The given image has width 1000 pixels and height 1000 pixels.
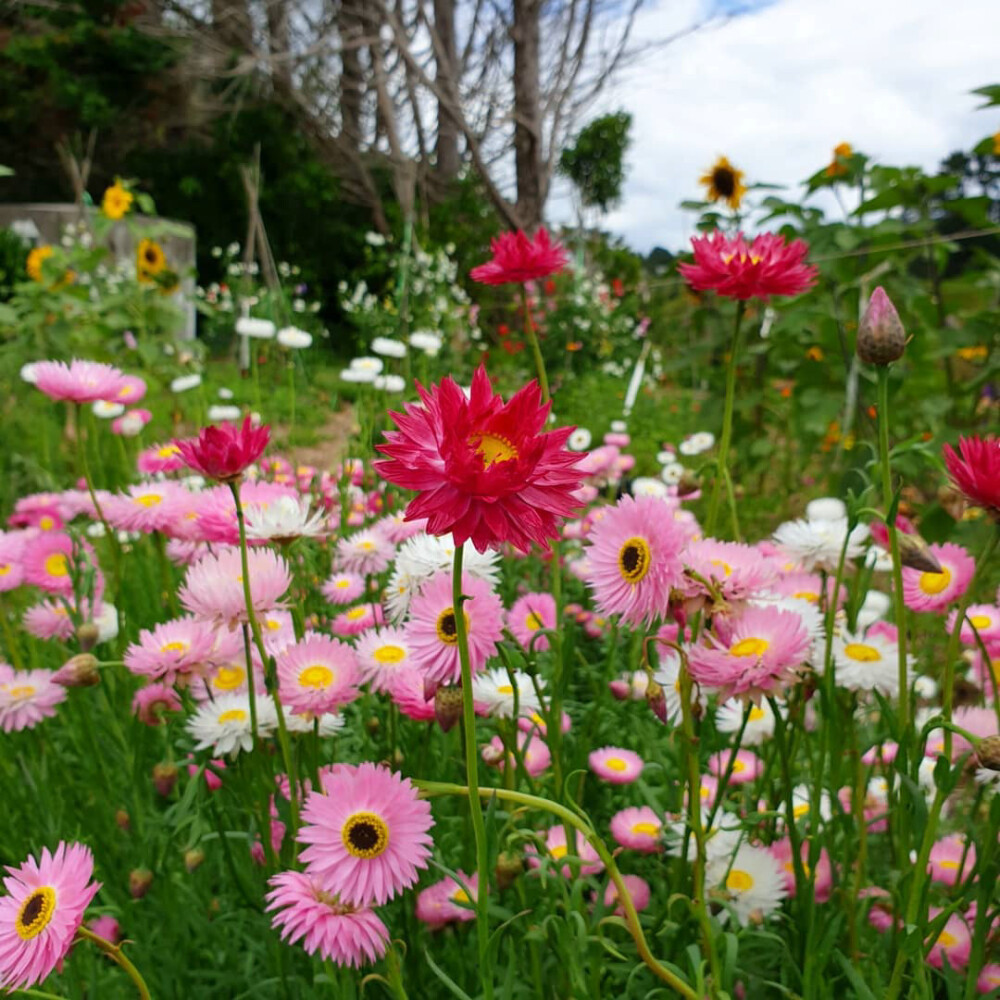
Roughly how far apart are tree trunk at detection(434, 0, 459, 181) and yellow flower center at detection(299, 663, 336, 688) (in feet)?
22.3

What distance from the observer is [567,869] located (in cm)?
102

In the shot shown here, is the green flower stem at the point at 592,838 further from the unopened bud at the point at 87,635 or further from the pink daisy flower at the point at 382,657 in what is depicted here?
the unopened bud at the point at 87,635

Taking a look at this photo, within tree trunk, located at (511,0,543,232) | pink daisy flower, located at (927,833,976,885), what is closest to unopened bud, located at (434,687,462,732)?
pink daisy flower, located at (927,833,976,885)

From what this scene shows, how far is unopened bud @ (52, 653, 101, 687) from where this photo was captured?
2.95 feet

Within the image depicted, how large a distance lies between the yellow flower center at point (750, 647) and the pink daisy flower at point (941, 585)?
0.36m

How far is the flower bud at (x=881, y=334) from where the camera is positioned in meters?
0.71

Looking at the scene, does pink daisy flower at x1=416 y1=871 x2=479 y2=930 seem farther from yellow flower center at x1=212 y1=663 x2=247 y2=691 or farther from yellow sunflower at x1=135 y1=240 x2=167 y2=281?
yellow sunflower at x1=135 y1=240 x2=167 y2=281

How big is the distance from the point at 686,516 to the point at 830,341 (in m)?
1.33

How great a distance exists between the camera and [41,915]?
63 cm

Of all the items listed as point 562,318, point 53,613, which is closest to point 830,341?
point 53,613

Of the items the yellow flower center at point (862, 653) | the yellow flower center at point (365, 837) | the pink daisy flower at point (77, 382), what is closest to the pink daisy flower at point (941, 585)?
the yellow flower center at point (862, 653)

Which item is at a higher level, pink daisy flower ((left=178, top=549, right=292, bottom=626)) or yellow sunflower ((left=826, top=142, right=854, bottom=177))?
yellow sunflower ((left=826, top=142, right=854, bottom=177))

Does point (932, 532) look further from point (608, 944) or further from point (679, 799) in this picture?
point (608, 944)

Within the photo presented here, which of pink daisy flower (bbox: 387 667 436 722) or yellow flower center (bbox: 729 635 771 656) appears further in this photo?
pink daisy flower (bbox: 387 667 436 722)
